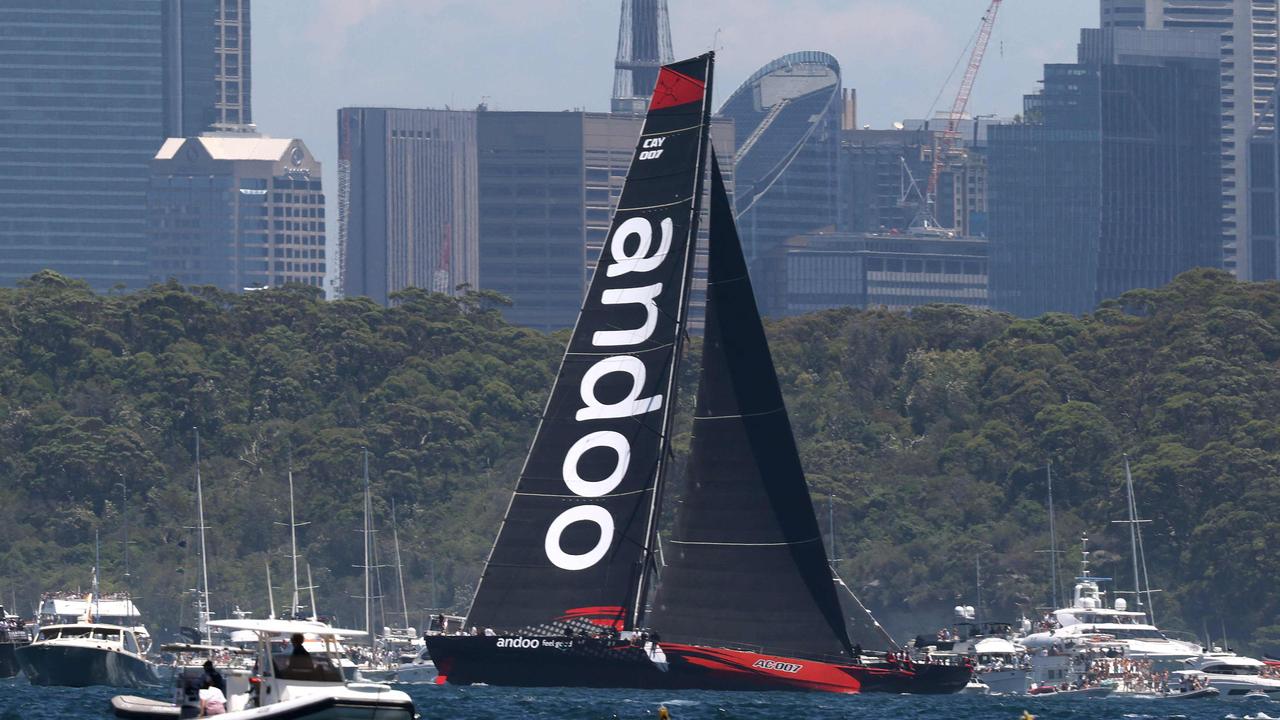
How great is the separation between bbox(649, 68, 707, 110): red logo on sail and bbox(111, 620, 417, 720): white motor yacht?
1094 inches

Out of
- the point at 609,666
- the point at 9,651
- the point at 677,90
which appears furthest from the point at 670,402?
the point at 9,651

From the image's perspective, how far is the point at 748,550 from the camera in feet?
240

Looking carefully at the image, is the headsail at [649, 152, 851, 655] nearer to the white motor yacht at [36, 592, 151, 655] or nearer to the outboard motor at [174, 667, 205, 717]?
the outboard motor at [174, 667, 205, 717]

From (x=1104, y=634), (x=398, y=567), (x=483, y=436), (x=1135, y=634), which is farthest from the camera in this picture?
(x=483, y=436)

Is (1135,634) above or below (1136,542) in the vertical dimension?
below

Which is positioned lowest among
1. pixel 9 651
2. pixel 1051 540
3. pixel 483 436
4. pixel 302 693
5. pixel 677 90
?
pixel 302 693

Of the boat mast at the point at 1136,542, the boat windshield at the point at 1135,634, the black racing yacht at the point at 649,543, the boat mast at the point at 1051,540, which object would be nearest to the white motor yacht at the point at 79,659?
the black racing yacht at the point at 649,543

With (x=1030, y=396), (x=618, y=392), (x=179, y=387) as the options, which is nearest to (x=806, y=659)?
(x=618, y=392)

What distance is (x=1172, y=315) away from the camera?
15200 cm

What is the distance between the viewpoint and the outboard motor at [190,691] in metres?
50.7

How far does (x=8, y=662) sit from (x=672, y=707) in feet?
87.9

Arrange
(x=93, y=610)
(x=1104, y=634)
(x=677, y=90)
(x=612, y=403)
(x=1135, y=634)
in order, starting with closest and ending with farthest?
(x=612, y=403)
(x=677, y=90)
(x=1104, y=634)
(x=1135, y=634)
(x=93, y=610)

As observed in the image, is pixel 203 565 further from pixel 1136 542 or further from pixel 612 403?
pixel 612 403

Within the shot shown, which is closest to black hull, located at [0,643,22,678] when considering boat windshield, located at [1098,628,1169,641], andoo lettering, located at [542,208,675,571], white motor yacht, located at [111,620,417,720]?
andoo lettering, located at [542,208,675,571]
